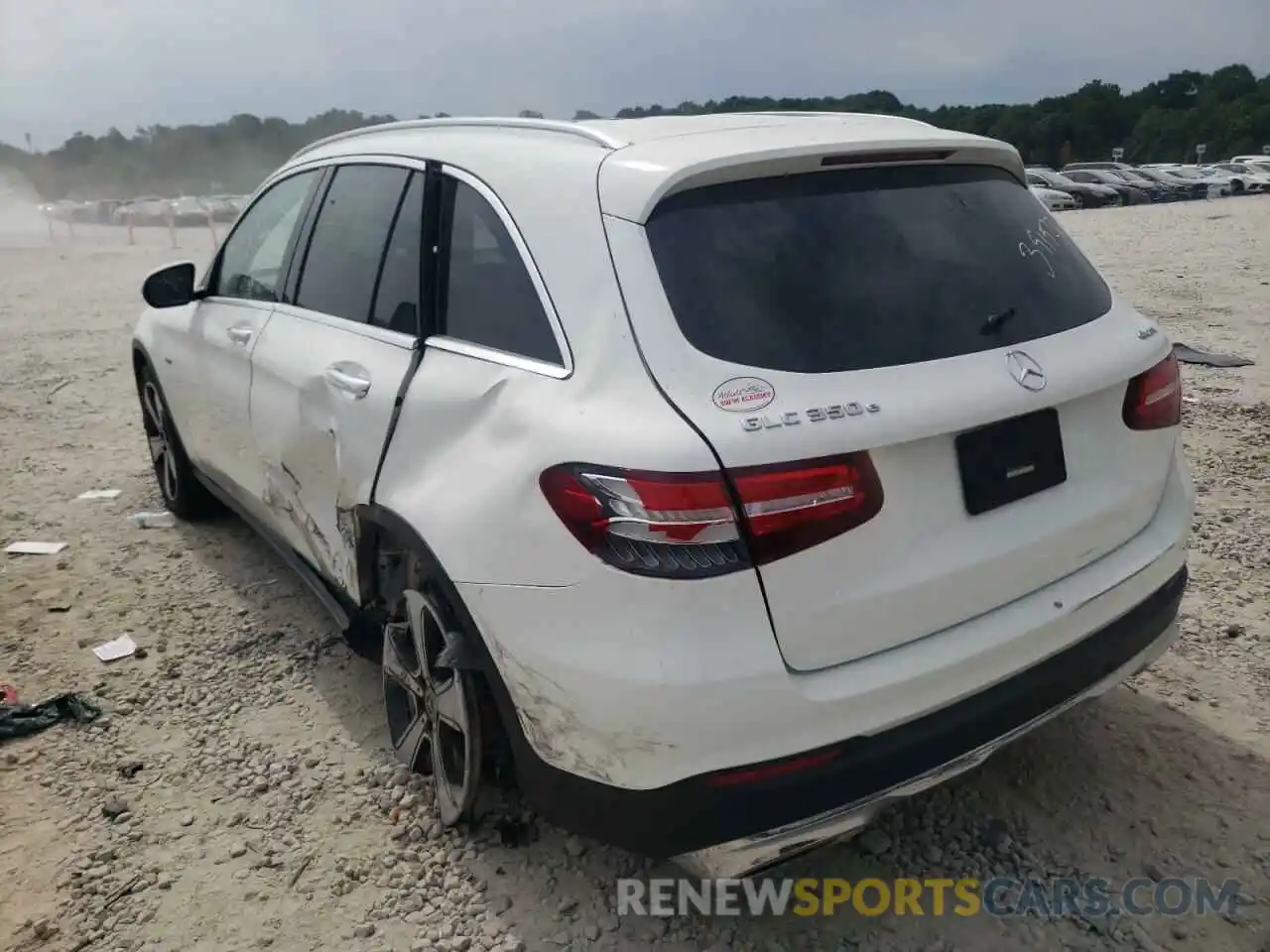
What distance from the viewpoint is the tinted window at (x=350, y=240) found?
3137mm

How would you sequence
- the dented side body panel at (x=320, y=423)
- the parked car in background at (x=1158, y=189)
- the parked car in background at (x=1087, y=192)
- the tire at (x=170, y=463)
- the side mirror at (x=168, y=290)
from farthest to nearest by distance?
the parked car in background at (x=1158, y=189) < the parked car in background at (x=1087, y=192) < the tire at (x=170, y=463) < the side mirror at (x=168, y=290) < the dented side body panel at (x=320, y=423)

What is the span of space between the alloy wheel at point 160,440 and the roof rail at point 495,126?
2.00 m

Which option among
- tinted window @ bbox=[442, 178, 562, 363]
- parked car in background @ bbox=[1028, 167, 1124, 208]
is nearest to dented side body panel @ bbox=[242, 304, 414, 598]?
tinted window @ bbox=[442, 178, 562, 363]

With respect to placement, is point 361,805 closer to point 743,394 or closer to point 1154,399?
point 743,394

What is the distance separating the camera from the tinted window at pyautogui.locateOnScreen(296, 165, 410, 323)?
3.14 meters

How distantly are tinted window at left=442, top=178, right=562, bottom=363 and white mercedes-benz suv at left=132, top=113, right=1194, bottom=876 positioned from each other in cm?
1

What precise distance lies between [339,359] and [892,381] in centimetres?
173

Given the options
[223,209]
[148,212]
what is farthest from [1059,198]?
[148,212]

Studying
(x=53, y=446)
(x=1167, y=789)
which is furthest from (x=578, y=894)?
(x=53, y=446)

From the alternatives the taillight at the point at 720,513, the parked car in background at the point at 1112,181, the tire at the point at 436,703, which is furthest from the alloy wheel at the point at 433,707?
the parked car in background at the point at 1112,181

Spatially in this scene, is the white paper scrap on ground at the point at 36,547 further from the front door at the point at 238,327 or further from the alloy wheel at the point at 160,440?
the front door at the point at 238,327

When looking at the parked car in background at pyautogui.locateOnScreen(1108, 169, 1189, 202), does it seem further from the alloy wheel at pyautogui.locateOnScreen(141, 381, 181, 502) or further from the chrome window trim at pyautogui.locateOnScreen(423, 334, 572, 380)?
the chrome window trim at pyautogui.locateOnScreen(423, 334, 572, 380)

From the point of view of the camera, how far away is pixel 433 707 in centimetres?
279

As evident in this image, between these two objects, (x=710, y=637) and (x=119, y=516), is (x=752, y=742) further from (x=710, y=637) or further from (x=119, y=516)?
(x=119, y=516)
